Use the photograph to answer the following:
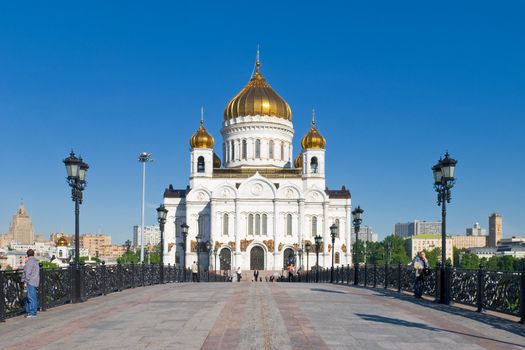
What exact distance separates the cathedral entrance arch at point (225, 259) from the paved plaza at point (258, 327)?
183 ft

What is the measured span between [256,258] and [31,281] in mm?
59309

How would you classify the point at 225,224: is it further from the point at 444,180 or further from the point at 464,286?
the point at 464,286

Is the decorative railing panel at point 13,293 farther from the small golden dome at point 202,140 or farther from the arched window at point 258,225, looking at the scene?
the small golden dome at point 202,140

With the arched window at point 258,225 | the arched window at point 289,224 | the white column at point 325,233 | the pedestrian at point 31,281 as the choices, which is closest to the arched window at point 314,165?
the white column at point 325,233

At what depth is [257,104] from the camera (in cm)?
8156

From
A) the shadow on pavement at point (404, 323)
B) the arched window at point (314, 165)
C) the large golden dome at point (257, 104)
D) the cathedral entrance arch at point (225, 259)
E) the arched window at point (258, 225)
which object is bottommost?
the cathedral entrance arch at point (225, 259)

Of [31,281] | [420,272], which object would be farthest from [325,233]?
[31,281]

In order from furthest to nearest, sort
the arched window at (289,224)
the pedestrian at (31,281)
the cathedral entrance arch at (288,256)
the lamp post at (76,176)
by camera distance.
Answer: the arched window at (289,224), the cathedral entrance arch at (288,256), the lamp post at (76,176), the pedestrian at (31,281)

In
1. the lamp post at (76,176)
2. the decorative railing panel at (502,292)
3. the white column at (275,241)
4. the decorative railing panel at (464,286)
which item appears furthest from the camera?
the white column at (275,241)

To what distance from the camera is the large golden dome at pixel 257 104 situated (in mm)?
81375

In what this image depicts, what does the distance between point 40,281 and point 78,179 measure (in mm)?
4755

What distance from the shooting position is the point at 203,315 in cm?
1440

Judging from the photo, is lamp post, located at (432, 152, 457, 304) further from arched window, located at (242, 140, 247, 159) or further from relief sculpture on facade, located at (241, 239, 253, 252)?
arched window, located at (242, 140, 247, 159)

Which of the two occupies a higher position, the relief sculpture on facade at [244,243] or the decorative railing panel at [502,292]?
the decorative railing panel at [502,292]
